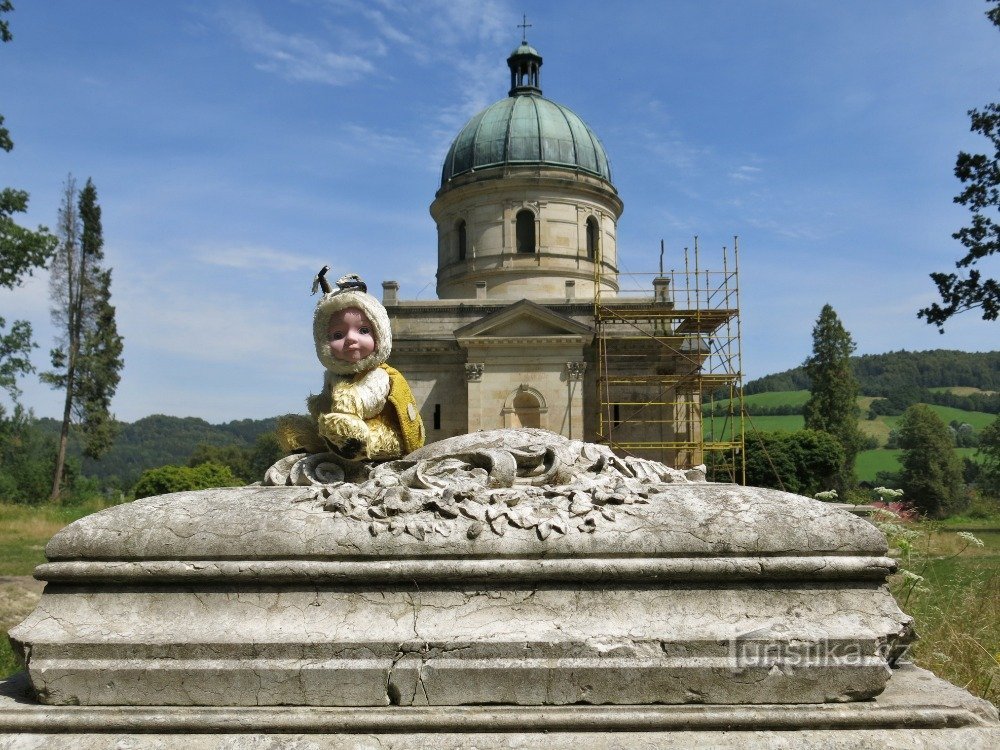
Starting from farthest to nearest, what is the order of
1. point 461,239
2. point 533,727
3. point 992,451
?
1. point 992,451
2. point 461,239
3. point 533,727

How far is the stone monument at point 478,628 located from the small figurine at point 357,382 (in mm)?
765

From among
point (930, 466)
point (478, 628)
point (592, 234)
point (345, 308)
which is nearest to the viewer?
point (478, 628)

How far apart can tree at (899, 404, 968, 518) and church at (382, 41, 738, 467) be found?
1010 inches

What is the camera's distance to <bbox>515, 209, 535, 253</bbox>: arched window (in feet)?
99.6

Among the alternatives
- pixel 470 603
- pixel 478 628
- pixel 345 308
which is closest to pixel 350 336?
pixel 345 308

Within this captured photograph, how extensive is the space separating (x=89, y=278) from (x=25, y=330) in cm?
2597

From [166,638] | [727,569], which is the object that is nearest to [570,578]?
[727,569]

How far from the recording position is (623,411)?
26.3m

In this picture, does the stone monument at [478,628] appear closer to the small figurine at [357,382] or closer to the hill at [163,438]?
the small figurine at [357,382]

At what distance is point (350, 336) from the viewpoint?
4.13 metres

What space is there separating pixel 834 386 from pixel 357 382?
44544 mm

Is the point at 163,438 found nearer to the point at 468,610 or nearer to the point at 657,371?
the point at 657,371

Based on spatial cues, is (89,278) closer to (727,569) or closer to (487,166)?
(487,166)

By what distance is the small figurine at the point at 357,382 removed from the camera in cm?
406
